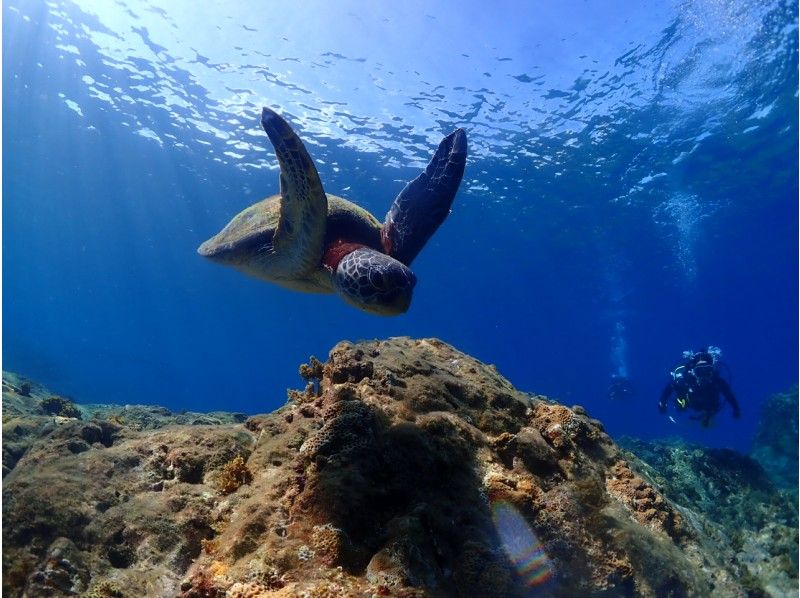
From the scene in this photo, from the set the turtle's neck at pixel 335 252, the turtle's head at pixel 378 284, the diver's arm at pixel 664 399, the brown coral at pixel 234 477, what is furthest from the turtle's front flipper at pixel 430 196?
the diver's arm at pixel 664 399

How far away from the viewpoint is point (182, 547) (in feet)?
7.82

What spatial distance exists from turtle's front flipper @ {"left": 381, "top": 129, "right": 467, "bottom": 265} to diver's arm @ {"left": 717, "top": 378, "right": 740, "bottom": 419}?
8611 mm

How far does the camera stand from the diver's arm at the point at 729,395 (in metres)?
9.79

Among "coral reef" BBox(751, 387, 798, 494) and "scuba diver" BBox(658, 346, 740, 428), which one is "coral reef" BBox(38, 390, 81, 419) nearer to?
"scuba diver" BBox(658, 346, 740, 428)

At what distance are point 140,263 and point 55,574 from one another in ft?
167

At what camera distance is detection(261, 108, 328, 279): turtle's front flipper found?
3.88 metres

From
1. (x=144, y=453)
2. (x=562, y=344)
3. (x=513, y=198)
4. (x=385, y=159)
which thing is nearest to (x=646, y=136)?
(x=513, y=198)

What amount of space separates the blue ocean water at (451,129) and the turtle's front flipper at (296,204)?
1236cm

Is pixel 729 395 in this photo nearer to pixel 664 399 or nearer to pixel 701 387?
pixel 701 387

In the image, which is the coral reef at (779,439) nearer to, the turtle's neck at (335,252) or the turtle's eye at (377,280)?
the turtle's neck at (335,252)

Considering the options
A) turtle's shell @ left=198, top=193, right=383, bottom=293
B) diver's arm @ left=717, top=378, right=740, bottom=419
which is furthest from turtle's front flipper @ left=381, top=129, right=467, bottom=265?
diver's arm @ left=717, top=378, right=740, bottom=419

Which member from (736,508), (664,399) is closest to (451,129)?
(664,399)

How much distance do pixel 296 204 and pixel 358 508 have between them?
3030 mm

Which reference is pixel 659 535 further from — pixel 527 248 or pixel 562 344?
pixel 562 344
